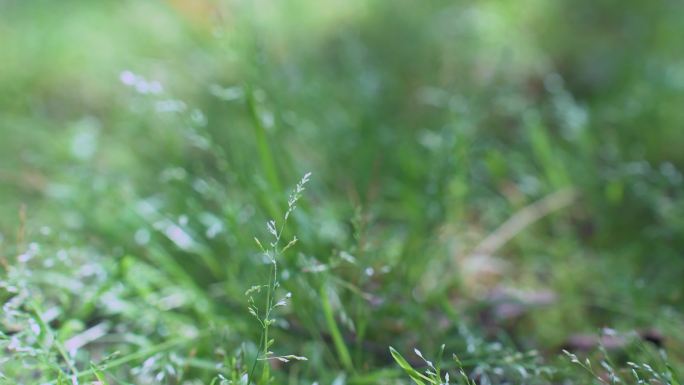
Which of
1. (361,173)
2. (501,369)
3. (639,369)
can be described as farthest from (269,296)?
(361,173)

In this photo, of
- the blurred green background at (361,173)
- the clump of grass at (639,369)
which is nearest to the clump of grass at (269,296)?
the blurred green background at (361,173)

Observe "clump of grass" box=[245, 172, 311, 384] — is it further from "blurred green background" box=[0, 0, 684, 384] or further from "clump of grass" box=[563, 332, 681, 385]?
"clump of grass" box=[563, 332, 681, 385]

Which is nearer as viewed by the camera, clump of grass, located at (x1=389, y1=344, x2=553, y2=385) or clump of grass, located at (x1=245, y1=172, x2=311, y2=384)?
clump of grass, located at (x1=245, y1=172, x2=311, y2=384)

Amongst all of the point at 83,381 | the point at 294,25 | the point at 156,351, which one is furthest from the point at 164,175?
the point at 294,25

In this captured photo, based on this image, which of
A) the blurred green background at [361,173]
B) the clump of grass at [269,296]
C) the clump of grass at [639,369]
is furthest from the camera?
the blurred green background at [361,173]

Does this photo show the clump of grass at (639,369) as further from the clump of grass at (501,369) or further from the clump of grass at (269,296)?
the clump of grass at (269,296)

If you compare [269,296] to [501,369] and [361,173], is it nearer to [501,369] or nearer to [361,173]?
[501,369]

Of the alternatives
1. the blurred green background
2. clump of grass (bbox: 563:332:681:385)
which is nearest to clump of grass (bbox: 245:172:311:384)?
the blurred green background

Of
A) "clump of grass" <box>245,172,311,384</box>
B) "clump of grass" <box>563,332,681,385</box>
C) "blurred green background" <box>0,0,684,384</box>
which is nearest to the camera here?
"clump of grass" <box>245,172,311,384</box>

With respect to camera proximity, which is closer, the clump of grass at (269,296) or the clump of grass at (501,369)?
the clump of grass at (269,296)
